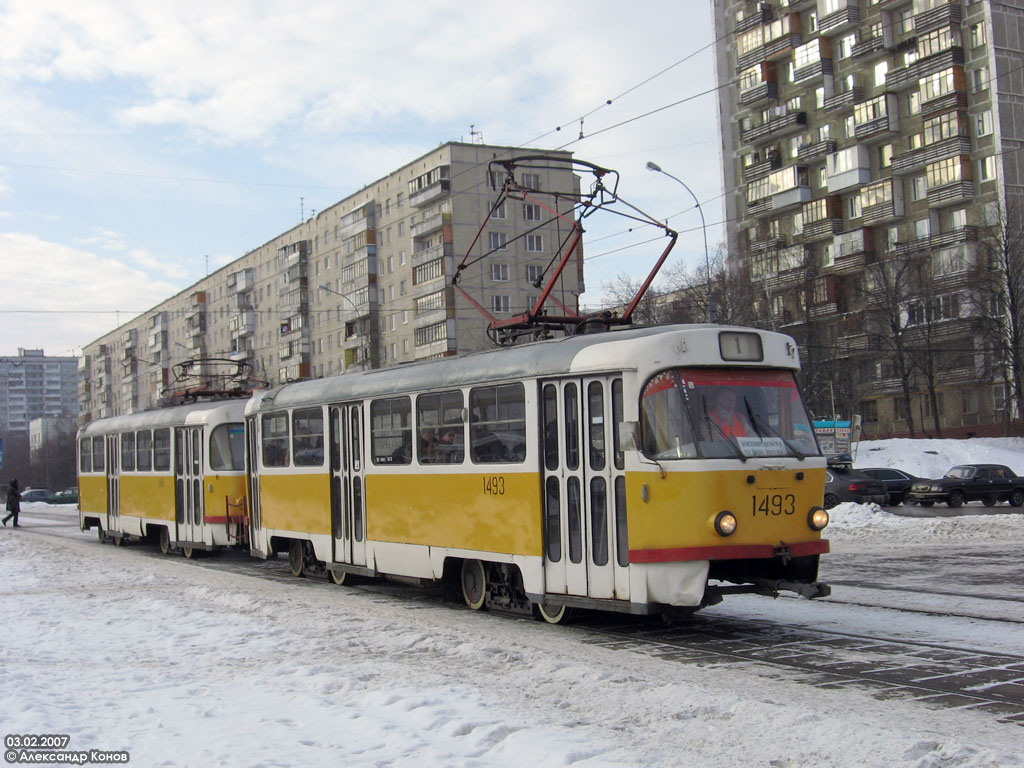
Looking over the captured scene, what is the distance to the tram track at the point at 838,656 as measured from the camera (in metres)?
7.18

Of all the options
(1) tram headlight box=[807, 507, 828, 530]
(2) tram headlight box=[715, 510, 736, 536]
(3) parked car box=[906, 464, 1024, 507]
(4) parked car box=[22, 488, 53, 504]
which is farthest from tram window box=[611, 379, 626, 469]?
(4) parked car box=[22, 488, 53, 504]

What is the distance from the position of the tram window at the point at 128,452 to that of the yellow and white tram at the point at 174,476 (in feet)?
0.07

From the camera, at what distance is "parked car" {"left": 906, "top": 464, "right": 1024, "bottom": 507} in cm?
3384

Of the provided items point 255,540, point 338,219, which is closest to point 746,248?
point 338,219

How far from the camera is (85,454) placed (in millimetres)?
27422

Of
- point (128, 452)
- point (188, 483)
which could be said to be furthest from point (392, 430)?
point (128, 452)

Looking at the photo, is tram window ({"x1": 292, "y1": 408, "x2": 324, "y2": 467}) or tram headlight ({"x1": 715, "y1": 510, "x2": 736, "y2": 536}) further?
tram window ({"x1": 292, "y1": 408, "x2": 324, "y2": 467})

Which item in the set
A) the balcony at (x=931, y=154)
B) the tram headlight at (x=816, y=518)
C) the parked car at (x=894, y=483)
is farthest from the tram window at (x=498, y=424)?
the balcony at (x=931, y=154)

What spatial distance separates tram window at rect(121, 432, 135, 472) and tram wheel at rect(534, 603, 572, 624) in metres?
15.3

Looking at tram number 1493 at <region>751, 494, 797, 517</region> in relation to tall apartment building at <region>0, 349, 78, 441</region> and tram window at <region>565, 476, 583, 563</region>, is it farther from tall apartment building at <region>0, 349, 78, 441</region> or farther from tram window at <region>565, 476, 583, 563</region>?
tall apartment building at <region>0, 349, 78, 441</region>

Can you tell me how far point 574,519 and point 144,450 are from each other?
15.4m

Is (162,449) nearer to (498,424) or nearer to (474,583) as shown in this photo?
(474,583)

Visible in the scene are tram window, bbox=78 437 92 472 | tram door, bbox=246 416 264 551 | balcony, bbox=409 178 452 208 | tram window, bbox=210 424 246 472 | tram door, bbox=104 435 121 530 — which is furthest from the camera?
balcony, bbox=409 178 452 208

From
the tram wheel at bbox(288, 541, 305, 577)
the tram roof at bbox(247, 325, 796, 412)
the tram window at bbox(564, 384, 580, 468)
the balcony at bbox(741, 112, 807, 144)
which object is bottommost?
the tram wheel at bbox(288, 541, 305, 577)
